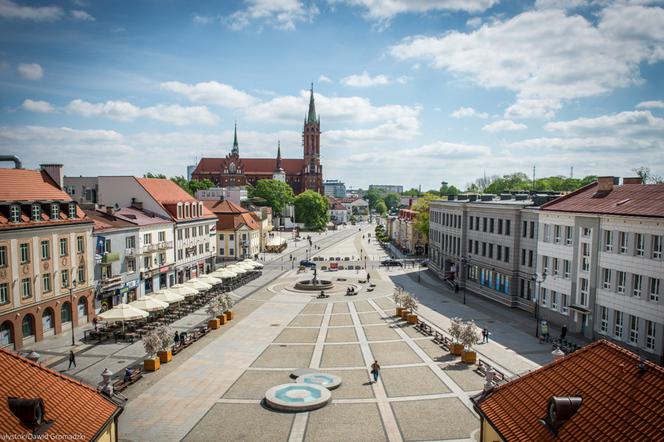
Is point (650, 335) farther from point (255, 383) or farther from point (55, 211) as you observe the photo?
point (55, 211)

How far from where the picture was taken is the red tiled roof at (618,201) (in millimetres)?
34625

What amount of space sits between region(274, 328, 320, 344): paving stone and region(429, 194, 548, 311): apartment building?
68.7 ft

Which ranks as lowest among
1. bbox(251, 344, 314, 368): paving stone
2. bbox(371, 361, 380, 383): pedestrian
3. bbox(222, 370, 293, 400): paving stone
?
bbox(251, 344, 314, 368): paving stone

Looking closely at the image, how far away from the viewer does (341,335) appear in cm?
3784

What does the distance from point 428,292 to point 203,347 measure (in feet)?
101

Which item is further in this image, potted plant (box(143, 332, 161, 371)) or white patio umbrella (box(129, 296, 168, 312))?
white patio umbrella (box(129, 296, 168, 312))

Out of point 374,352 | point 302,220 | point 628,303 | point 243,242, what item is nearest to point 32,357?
point 374,352

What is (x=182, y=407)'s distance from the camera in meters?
24.2

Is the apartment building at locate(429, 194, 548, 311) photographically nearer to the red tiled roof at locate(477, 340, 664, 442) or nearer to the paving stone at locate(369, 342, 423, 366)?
the paving stone at locate(369, 342, 423, 366)

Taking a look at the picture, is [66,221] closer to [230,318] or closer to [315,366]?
[230,318]

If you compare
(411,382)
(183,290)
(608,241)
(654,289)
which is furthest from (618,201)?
(183,290)

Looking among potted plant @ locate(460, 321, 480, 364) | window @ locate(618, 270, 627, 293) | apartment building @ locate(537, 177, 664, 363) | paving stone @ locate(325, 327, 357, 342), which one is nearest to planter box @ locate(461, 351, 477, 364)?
potted plant @ locate(460, 321, 480, 364)

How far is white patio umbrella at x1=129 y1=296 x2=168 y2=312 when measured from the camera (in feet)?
125

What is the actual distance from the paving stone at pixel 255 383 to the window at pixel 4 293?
17.8 metres
